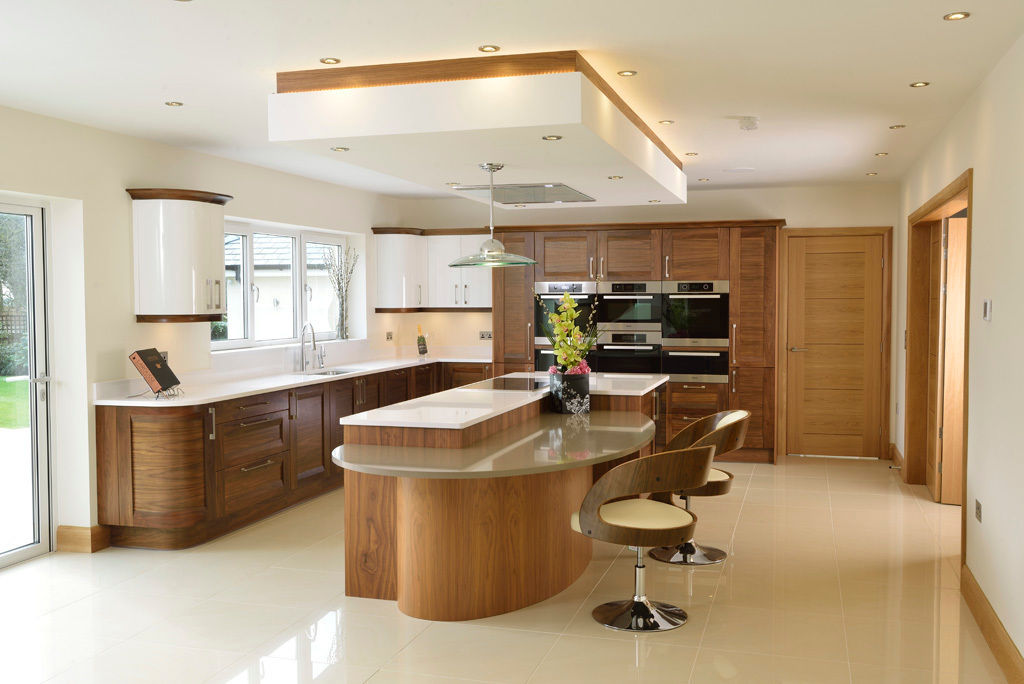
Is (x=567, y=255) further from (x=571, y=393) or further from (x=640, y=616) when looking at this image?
(x=640, y=616)

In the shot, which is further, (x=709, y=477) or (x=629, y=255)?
(x=629, y=255)

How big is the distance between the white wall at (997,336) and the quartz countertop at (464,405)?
6.32 feet

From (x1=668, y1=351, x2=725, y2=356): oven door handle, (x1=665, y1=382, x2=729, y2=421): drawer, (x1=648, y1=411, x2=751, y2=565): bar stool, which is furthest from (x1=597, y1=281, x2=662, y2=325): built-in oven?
(x1=648, y1=411, x2=751, y2=565): bar stool

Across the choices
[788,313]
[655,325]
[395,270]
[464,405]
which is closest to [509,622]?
[464,405]

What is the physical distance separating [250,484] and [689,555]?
A: 113 inches

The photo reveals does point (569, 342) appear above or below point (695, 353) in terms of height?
above

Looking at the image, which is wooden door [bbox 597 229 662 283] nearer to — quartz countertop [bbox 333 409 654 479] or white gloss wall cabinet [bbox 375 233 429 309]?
white gloss wall cabinet [bbox 375 233 429 309]

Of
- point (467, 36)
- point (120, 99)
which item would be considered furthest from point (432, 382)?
point (467, 36)

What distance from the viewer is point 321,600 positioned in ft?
14.0

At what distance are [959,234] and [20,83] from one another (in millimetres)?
5966

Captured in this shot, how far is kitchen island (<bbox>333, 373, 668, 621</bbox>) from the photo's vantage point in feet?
12.5

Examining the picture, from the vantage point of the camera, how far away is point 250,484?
5684mm

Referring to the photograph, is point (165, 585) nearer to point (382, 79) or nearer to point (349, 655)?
point (349, 655)

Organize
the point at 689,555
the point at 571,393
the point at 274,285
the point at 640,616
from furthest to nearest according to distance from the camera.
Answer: the point at 274,285
the point at 571,393
the point at 689,555
the point at 640,616
